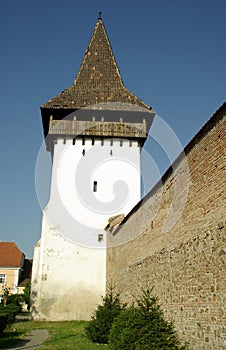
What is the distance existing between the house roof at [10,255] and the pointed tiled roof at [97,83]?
22498mm

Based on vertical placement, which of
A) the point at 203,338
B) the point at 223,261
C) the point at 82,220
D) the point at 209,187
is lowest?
the point at 203,338

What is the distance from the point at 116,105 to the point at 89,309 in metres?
11.0

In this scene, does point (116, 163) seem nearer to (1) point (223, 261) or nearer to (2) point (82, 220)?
(2) point (82, 220)

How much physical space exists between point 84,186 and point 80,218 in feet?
5.74

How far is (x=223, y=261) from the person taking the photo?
560 cm

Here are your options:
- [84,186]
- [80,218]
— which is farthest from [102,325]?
[84,186]

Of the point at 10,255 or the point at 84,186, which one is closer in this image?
the point at 84,186

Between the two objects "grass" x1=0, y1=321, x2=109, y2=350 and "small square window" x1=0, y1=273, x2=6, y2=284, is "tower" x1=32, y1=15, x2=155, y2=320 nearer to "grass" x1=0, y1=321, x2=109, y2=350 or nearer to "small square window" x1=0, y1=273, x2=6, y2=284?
"grass" x1=0, y1=321, x2=109, y2=350

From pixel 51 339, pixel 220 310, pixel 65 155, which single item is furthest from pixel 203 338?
pixel 65 155

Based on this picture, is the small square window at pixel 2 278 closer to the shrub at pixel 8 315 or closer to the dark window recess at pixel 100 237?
the shrub at pixel 8 315

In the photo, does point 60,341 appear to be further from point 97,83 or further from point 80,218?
point 97,83

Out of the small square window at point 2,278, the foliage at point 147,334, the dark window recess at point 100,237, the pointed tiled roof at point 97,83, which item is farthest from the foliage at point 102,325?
the small square window at point 2,278

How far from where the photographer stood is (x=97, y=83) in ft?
73.4

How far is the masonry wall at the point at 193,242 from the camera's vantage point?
5.89 metres
